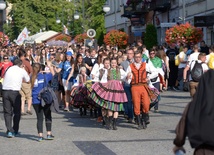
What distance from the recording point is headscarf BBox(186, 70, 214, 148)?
588 cm

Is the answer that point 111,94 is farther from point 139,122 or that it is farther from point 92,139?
point 92,139

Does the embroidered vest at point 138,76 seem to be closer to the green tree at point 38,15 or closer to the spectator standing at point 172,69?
the spectator standing at point 172,69

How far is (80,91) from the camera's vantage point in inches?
714

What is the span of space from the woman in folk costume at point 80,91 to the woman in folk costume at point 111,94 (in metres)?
2.51

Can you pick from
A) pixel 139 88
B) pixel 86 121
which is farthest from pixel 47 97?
pixel 86 121

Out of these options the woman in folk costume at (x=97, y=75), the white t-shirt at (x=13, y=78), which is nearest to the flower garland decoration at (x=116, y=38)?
the woman in folk costume at (x=97, y=75)

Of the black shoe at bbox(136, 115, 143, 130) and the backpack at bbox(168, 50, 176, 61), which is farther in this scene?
the backpack at bbox(168, 50, 176, 61)

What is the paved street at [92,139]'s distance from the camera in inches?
467

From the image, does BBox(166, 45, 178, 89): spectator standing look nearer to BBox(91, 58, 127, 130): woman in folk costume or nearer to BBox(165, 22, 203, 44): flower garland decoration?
BBox(165, 22, 203, 44): flower garland decoration

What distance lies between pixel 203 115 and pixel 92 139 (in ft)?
25.0

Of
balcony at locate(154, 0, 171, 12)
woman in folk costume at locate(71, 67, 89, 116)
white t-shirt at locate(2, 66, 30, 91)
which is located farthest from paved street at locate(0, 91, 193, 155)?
balcony at locate(154, 0, 171, 12)

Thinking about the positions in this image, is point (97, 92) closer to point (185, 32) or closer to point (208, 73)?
point (208, 73)

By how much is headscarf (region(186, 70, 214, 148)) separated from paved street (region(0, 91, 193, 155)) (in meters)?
5.48

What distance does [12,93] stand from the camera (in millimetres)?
14445
